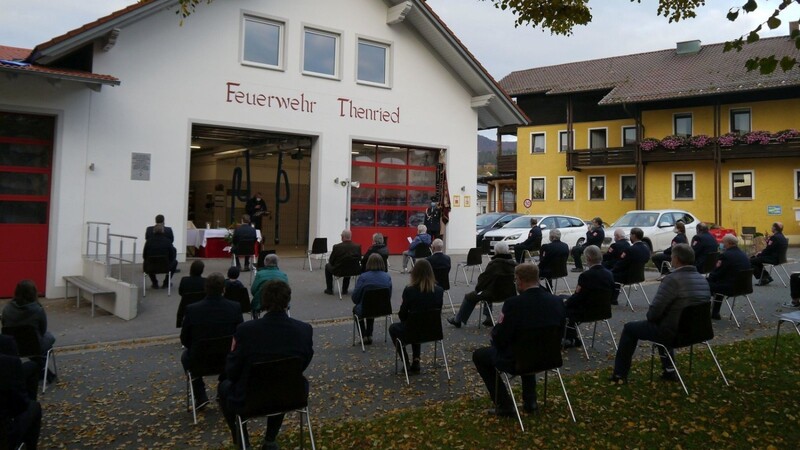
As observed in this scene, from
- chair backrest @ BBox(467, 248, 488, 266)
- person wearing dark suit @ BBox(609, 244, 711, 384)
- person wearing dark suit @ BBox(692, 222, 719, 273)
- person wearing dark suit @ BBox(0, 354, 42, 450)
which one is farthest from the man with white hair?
person wearing dark suit @ BBox(0, 354, 42, 450)

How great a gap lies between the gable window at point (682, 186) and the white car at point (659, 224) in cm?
1195

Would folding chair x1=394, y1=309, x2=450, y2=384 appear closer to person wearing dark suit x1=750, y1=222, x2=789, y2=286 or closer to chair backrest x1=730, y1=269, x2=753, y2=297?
chair backrest x1=730, y1=269, x2=753, y2=297

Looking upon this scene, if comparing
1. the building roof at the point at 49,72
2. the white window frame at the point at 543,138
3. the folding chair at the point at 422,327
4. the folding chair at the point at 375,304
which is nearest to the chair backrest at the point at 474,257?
the folding chair at the point at 375,304

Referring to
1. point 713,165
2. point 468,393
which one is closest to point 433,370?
point 468,393

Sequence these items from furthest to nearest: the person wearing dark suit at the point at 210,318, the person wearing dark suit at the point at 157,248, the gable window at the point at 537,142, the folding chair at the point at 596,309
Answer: the gable window at the point at 537,142 < the person wearing dark suit at the point at 157,248 < the folding chair at the point at 596,309 < the person wearing dark suit at the point at 210,318

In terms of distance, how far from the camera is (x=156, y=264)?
10461 millimetres

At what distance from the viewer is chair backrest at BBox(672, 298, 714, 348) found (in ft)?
17.8

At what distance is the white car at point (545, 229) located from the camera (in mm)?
18141

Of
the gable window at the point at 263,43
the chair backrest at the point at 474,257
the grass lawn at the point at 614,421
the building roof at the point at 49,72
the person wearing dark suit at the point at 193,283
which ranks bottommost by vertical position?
the grass lawn at the point at 614,421

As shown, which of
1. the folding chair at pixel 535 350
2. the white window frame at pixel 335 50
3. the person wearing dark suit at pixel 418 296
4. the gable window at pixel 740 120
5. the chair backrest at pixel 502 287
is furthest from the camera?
the gable window at pixel 740 120

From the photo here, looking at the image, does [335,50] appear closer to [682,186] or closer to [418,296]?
[418,296]

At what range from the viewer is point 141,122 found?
13.1m

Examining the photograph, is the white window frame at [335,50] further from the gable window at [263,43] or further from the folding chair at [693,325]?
the folding chair at [693,325]

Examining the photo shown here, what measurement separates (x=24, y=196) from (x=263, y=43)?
673 cm
